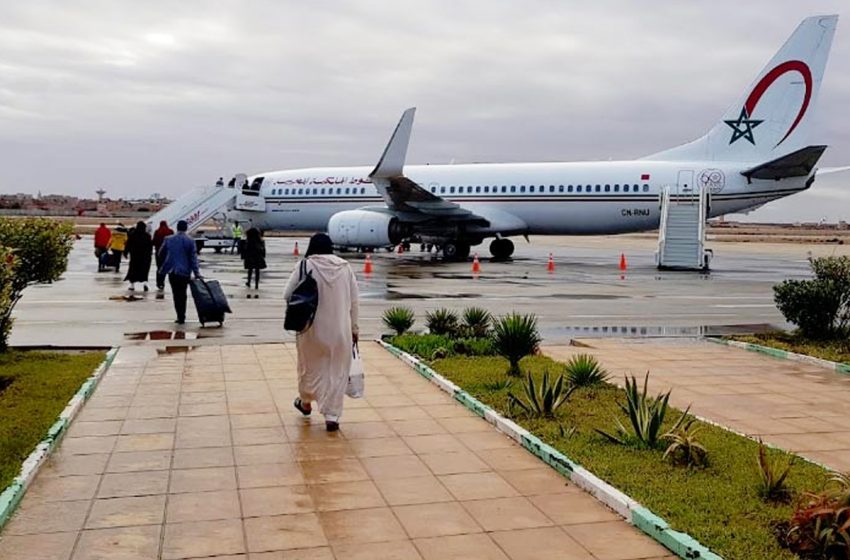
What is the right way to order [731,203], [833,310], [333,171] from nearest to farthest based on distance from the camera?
[833,310]
[731,203]
[333,171]

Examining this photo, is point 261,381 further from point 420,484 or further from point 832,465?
point 832,465

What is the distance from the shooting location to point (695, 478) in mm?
5562

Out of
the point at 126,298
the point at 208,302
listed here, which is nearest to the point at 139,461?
the point at 208,302

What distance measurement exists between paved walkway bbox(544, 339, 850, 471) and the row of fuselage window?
60.3 feet

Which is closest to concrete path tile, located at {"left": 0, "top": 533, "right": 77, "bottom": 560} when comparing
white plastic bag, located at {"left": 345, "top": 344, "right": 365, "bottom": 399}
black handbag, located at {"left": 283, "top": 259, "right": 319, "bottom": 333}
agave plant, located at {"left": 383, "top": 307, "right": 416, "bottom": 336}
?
black handbag, located at {"left": 283, "top": 259, "right": 319, "bottom": 333}

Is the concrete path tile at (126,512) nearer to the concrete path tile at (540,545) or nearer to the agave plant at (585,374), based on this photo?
the concrete path tile at (540,545)

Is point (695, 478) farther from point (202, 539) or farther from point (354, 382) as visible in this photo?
point (202, 539)

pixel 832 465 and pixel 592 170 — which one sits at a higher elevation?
pixel 592 170

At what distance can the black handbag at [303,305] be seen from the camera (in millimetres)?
6941

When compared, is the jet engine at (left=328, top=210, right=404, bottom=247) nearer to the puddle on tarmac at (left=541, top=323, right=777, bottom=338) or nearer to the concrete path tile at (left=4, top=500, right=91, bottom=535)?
the puddle on tarmac at (left=541, top=323, right=777, bottom=338)

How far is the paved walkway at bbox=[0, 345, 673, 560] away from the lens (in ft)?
14.8

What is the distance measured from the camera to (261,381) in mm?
9031

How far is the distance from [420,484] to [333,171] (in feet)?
103

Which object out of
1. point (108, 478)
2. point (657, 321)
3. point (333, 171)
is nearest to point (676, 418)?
point (108, 478)
